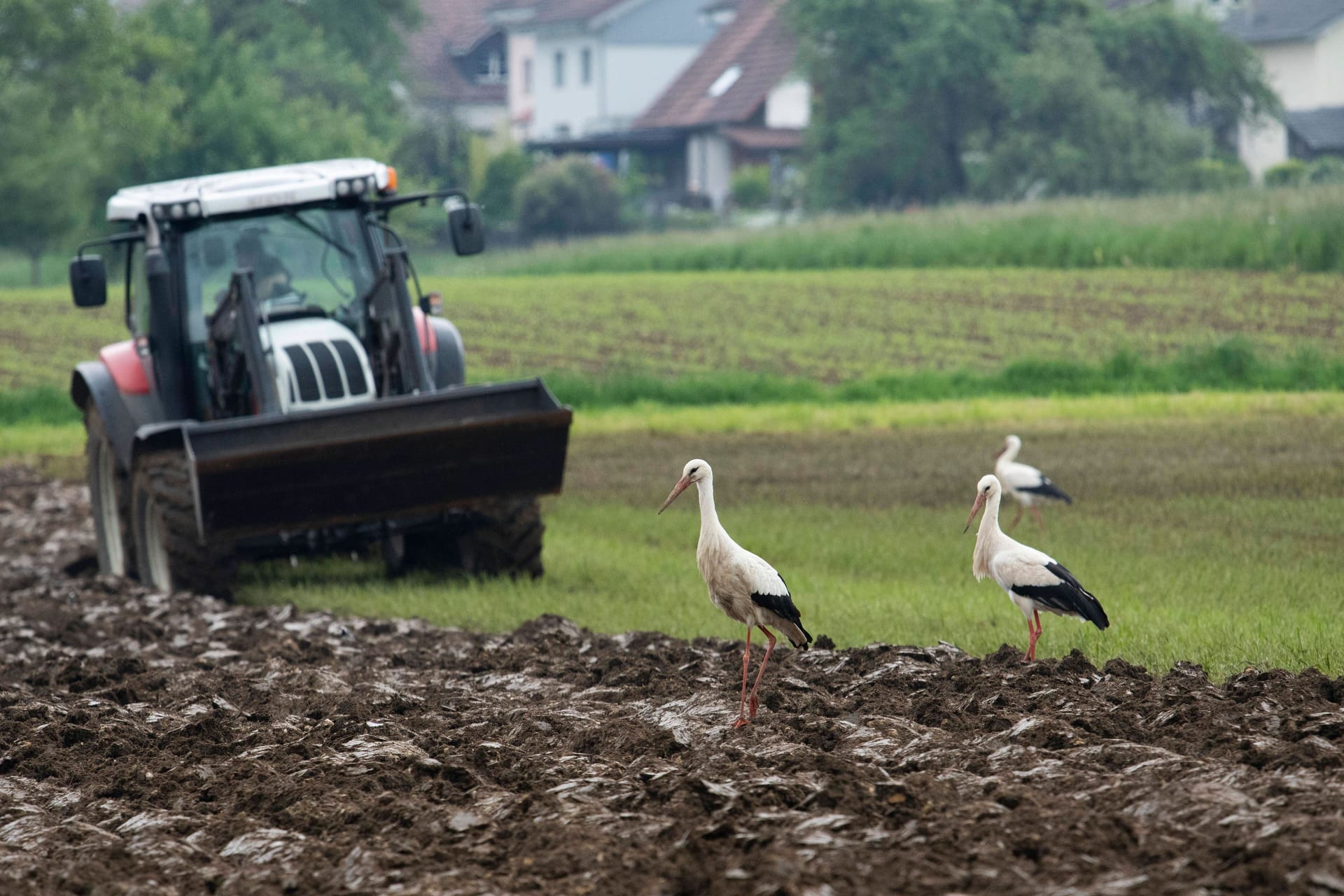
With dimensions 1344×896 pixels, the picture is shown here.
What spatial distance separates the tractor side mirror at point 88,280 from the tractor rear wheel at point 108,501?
958mm

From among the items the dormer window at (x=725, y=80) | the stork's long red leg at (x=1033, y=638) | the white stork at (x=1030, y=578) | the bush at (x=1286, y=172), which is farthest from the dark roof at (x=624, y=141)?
the stork's long red leg at (x=1033, y=638)

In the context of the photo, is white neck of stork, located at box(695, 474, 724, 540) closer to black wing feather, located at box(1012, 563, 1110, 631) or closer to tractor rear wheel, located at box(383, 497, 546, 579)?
black wing feather, located at box(1012, 563, 1110, 631)

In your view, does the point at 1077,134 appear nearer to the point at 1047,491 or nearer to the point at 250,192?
the point at 1047,491

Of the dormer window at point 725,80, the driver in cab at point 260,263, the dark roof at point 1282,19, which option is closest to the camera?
the driver in cab at point 260,263

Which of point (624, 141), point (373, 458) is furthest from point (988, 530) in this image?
point (624, 141)

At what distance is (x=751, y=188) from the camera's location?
62438 millimetres

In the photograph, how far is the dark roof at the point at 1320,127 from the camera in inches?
2231

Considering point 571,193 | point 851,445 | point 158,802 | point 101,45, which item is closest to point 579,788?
point 158,802

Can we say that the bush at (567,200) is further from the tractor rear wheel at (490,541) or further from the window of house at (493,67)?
the tractor rear wheel at (490,541)

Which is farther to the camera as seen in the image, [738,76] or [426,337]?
[738,76]

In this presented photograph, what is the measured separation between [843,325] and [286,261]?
60.3 ft

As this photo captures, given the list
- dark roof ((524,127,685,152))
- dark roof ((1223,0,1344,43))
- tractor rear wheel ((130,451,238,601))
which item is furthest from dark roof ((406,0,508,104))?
tractor rear wheel ((130,451,238,601))

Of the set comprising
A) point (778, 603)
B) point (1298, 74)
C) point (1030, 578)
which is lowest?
point (1030, 578)

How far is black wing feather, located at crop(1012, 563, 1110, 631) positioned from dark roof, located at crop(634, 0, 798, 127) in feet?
192
